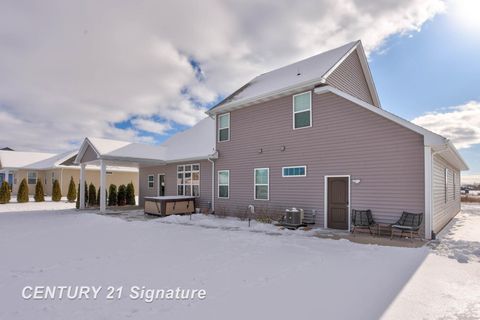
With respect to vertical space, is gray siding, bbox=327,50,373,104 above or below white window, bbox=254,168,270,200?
above

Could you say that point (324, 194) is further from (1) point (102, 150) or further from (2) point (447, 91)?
(1) point (102, 150)

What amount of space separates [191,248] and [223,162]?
7.44 metres

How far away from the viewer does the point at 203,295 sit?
4.04 m

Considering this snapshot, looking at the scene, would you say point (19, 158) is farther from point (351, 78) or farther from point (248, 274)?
point (248, 274)

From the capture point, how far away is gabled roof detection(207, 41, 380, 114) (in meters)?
10.9

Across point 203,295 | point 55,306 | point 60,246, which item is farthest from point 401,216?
point 60,246

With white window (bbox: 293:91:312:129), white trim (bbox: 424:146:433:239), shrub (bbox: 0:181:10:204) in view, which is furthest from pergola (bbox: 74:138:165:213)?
white trim (bbox: 424:146:433:239)

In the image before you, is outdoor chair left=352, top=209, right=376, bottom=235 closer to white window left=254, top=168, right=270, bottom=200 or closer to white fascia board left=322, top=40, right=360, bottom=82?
white window left=254, top=168, right=270, bottom=200

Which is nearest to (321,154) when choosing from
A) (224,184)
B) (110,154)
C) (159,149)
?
(224,184)

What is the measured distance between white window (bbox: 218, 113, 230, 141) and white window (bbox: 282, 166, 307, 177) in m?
3.94

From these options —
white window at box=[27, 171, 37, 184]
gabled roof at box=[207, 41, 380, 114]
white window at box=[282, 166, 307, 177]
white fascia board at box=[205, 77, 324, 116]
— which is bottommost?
white window at box=[27, 171, 37, 184]

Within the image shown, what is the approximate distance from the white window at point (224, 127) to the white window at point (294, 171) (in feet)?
12.9

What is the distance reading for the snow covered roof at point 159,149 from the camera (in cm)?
1547

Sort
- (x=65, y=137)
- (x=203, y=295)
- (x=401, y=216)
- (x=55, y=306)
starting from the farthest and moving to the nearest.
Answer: (x=65, y=137), (x=401, y=216), (x=203, y=295), (x=55, y=306)
